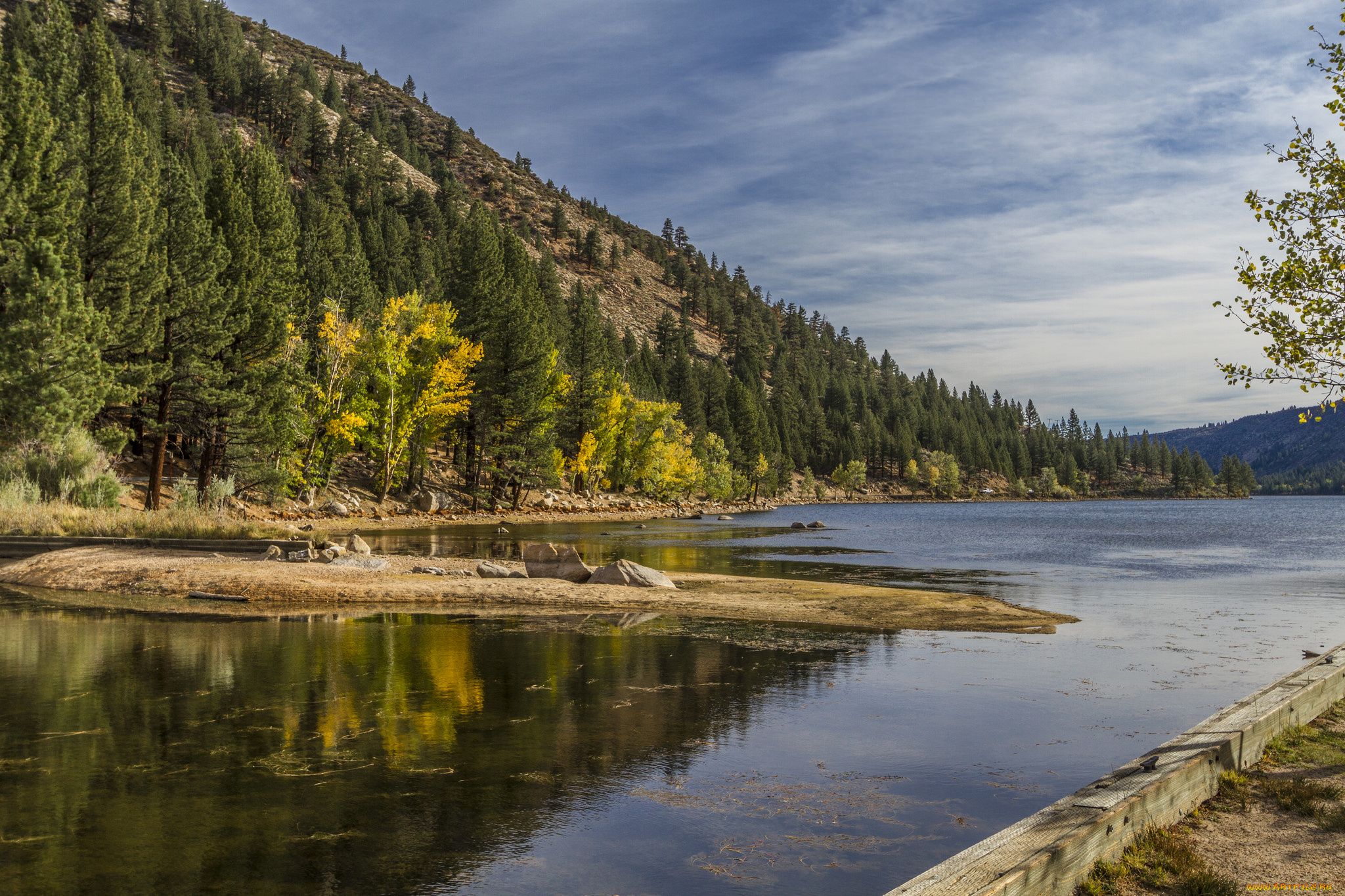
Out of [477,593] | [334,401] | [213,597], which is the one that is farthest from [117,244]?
[477,593]

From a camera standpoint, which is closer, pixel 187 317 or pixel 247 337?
pixel 187 317

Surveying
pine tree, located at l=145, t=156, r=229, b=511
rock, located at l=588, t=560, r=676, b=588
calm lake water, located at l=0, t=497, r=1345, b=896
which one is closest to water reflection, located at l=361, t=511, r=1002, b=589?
rock, located at l=588, t=560, r=676, b=588

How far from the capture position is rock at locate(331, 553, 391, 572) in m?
24.9

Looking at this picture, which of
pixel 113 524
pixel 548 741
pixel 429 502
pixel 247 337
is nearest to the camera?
pixel 548 741

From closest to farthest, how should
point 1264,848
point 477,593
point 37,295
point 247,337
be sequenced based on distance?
point 1264,848, point 477,593, point 37,295, point 247,337

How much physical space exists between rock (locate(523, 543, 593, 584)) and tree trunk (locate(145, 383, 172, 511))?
25065 millimetres

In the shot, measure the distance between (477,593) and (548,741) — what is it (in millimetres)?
12875

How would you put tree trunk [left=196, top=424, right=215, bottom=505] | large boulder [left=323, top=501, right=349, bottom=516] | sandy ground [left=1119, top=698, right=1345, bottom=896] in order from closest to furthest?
sandy ground [left=1119, top=698, right=1345, bottom=896] → tree trunk [left=196, top=424, right=215, bottom=505] → large boulder [left=323, top=501, right=349, bottom=516]

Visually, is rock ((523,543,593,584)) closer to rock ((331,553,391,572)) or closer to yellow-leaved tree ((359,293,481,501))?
rock ((331,553,391,572))

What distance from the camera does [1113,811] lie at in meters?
5.91

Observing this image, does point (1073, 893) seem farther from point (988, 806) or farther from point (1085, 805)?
point (988, 806)

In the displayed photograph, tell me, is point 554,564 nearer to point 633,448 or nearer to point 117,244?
point 117,244

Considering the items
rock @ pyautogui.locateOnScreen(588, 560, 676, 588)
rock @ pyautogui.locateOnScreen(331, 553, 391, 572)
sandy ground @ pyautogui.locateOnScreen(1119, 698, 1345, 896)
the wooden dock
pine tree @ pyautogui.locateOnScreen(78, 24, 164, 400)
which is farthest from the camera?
pine tree @ pyautogui.locateOnScreen(78, 24, 164, 400)

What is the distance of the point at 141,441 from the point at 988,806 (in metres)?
55.0
